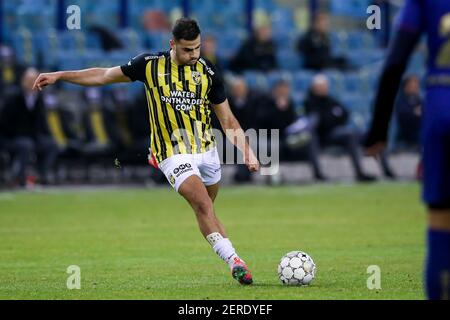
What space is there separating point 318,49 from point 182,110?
17.2 m

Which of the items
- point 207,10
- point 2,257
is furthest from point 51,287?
point 207,10

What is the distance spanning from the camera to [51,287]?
1015 centimetres

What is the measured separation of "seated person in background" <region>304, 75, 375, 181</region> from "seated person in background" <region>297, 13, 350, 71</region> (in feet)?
5.00

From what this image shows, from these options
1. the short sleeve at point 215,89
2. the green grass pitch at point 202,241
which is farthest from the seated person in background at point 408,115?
the short sleeve at point 215,89

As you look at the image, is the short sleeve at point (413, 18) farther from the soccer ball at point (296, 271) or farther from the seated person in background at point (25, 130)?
the seated person in background at point (25, 130)

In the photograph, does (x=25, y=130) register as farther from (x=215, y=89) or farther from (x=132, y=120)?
(x=215, y=89)

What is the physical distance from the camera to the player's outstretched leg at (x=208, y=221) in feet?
33.4

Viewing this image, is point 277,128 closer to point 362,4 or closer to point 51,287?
point 362,4

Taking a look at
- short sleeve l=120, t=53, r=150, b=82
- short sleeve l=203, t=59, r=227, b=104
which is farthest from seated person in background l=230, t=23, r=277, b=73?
short sleeve l=120, t=53, r=150, b=82

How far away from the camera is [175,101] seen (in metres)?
10.6

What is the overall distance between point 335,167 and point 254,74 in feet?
9.85

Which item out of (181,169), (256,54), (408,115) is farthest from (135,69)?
(408,115)

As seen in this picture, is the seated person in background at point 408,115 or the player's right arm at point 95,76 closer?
the player's right arm at point 95,76

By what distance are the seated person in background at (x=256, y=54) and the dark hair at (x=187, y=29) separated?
52.5 ft
